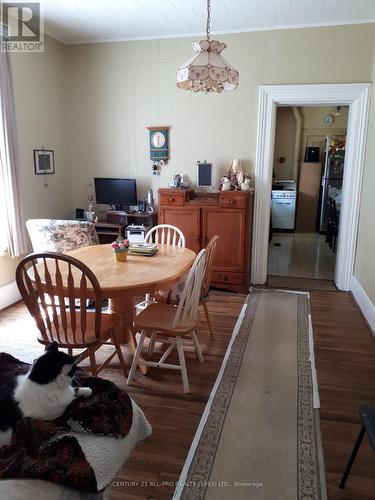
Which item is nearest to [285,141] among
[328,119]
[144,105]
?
[328,119]

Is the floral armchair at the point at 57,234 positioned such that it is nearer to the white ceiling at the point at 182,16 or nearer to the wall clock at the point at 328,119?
the white ceiling at the point at 182,16

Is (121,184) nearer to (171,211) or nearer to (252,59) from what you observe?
(171,211)

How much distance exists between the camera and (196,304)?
8.09 ft

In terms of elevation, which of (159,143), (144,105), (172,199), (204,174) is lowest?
(172,199)

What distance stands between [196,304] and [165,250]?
0.79 meters

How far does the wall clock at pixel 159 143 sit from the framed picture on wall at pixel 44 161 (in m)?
1.19

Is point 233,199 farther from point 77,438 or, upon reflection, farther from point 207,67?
point 77,438

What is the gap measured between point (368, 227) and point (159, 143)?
8.26 ft

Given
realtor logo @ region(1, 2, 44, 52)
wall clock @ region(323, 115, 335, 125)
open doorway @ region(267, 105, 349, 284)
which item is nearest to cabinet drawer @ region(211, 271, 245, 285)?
realtor logo @ region(1, 2, 44, 52)

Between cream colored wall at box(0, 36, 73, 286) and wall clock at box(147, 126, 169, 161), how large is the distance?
1.16 meters

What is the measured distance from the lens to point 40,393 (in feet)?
4.13

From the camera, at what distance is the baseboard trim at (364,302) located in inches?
133

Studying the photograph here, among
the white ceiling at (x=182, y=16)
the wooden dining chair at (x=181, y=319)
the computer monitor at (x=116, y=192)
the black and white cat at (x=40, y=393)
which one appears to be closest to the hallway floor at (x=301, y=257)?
the computer monitor at (x=116, y=192)

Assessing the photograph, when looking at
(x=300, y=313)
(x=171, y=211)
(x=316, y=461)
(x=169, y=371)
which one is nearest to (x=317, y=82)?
(x=171, y=211)
